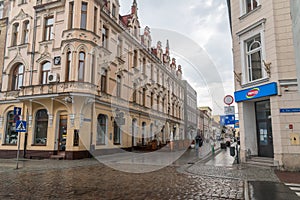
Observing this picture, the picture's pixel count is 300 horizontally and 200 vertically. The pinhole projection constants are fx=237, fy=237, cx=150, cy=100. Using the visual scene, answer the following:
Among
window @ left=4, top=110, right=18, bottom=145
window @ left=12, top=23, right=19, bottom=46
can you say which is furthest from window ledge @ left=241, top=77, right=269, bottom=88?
window @ left=12, top=23, right=19, bottom=46

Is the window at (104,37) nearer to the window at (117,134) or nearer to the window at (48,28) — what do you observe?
the window at (48,28)

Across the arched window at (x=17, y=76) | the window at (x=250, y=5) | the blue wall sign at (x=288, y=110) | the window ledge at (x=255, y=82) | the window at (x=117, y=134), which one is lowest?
the window at (x=117, y=134)

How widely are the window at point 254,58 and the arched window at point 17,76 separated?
18713mm

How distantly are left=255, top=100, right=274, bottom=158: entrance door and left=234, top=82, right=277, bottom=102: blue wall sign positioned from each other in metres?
1.14

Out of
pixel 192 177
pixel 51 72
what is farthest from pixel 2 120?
pixel 192 177

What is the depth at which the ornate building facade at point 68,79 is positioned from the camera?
58.6 ft

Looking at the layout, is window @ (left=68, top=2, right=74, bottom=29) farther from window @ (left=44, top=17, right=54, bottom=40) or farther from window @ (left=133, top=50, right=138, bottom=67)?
window @ (left=133, top=50, right=138, bottom=67)

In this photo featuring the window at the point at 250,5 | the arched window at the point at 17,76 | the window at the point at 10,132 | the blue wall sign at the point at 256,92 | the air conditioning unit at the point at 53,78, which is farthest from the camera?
the arched window at the point at 17,76

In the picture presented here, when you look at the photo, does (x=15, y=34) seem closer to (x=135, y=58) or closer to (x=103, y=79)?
(x=103, y=79)

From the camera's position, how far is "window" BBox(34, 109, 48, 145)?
18.9 metres

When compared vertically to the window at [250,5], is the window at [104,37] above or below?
above

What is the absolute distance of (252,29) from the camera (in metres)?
14.1

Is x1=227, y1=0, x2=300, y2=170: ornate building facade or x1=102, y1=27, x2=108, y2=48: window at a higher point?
x1=102, y1=27, x2=108, y2=48: window

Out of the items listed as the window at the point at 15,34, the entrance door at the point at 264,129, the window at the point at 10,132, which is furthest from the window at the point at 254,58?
the window at the point at 15,34
